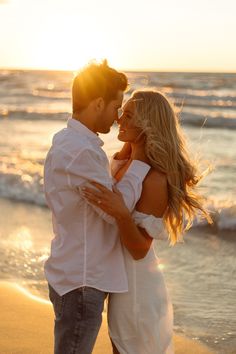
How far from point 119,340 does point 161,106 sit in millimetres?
1146

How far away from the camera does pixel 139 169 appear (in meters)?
3.06

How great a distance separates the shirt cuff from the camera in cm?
304

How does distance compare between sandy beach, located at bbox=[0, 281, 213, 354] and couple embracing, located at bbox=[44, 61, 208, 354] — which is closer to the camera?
couple embracing, located at bbox=[44, 61, 208, 354]

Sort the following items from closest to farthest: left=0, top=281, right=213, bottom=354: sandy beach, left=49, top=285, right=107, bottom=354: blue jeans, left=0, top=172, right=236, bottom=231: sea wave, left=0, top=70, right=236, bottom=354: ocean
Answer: left=49, top=285, right=107, bottom=354: blue jeans < left=0, top=281, right=213, bottom=354: sandy beach < left=0, top=70, right=236, bottom=354: ocean < left=0, top=172, right=236, bottom=231: sea wave

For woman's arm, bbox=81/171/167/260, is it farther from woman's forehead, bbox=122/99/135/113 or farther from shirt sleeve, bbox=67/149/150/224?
woman's forehead, bbox=122/99/135/113

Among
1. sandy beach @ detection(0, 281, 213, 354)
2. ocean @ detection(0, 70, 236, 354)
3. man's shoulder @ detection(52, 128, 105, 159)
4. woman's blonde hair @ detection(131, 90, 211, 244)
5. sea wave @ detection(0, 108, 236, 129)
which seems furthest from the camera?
sea wave @ detection(0, 108, 236, 129)

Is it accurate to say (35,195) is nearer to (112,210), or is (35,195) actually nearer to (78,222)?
(78,222)

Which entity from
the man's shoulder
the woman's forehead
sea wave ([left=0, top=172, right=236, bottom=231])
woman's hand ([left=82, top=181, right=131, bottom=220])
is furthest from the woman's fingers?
sea wave ([left=0, top=172, right=236, bottom=231])

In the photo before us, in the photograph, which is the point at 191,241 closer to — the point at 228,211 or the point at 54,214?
the point at 228,211

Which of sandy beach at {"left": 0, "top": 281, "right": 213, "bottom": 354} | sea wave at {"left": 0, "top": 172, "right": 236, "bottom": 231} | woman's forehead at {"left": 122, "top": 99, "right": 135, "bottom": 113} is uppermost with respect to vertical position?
woman's forehead at {"left": 122, "top": 99, "right": 135, "bottom": 113}

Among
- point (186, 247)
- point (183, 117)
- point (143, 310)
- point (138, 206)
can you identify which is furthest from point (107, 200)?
point (183, 117)

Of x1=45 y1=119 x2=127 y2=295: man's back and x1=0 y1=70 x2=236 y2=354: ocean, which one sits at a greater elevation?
x1=45 y1=119 x2=127 y2=295: man's back

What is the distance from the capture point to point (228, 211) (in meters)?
9.17

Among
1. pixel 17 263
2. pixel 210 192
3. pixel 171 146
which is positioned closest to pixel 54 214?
pixel 171 146
